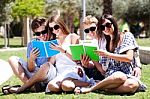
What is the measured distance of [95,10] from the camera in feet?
147

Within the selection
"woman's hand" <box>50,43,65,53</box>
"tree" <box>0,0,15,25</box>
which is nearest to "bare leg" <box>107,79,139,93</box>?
"woman's hand" <box>50,43,65,53</box>

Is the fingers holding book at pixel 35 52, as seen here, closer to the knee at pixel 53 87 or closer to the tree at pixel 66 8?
the knee at pixel 53 87

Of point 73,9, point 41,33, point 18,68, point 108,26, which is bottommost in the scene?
point 18,68

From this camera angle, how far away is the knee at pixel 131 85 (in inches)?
250

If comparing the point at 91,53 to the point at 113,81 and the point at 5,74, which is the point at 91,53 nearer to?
the point at 113,81

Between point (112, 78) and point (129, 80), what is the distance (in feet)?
0.95

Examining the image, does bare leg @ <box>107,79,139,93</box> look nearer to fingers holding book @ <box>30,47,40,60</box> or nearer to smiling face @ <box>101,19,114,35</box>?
smiling face @ <box>101,19,114,35</box>

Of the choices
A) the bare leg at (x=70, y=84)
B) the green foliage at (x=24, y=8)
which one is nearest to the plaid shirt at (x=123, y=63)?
the bare leg at (x=70, y=84)

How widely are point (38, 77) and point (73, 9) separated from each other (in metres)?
42.9

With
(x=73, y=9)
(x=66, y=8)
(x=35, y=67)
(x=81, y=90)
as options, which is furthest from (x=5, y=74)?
(x=66, y=8)

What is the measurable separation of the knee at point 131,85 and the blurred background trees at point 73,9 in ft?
59.2

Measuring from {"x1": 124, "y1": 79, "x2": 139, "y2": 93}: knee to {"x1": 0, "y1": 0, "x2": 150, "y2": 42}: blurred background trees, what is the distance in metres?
18.0

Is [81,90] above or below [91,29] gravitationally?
below

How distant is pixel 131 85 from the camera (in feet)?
20.9
